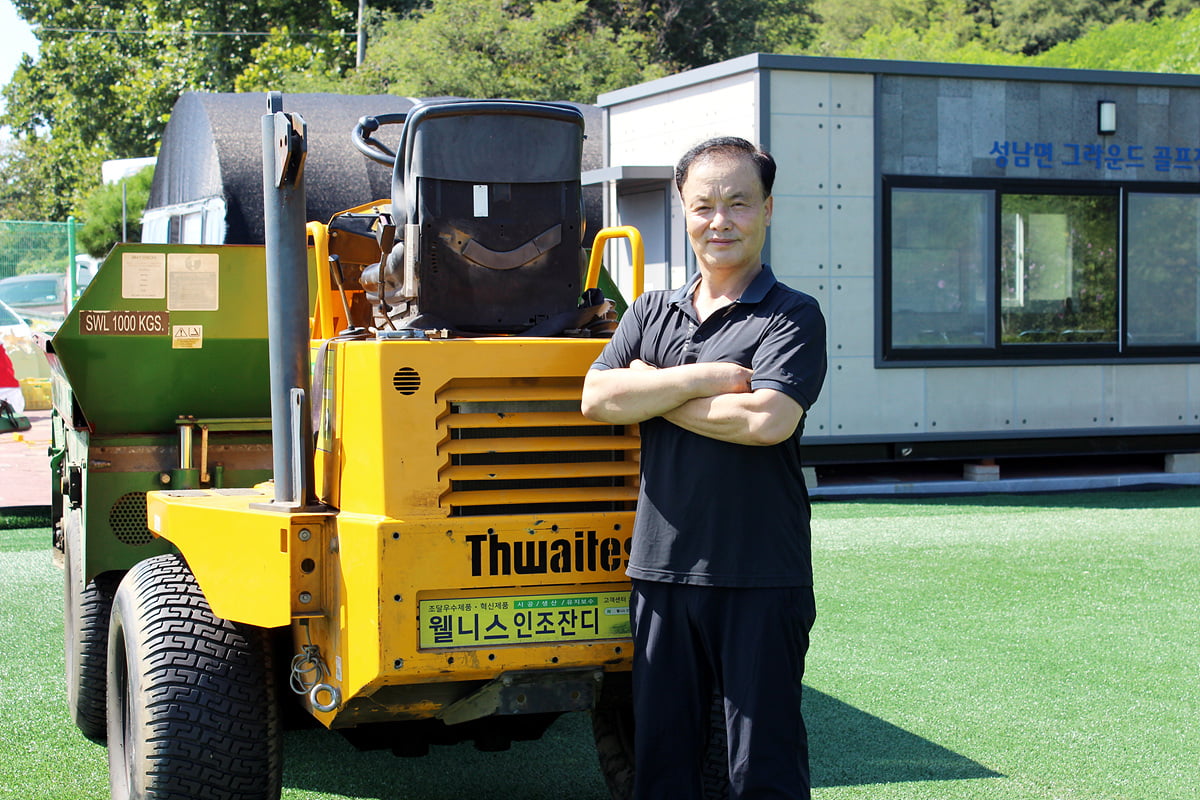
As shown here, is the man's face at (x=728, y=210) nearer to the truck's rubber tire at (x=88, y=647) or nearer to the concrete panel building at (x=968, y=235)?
the truck's rubber tire at (x=88, y=647)

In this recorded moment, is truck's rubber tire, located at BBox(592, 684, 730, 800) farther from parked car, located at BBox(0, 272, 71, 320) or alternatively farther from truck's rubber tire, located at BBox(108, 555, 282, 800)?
parked car, located at BBox(0, 272, 71, 320)

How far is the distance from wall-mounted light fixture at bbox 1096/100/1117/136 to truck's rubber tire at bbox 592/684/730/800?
1040cm

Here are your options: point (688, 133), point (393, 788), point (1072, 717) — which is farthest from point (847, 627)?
point (688, 133)

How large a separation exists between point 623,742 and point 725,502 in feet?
4.32

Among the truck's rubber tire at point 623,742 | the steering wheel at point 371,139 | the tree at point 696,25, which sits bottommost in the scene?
the truck's rubber tire at point 623,742

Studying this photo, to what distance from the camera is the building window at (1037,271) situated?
42.1ft

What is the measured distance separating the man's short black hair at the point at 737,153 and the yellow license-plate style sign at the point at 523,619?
3.80ft

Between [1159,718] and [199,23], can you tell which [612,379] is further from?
[199,23]

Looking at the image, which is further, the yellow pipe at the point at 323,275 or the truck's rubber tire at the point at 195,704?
the yellow pipe at the point at 323,275

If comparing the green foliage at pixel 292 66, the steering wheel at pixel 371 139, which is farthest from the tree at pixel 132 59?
the steering wheel at pixel 371 139

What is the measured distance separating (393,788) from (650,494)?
2121mm

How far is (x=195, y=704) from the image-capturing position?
3.97 metres

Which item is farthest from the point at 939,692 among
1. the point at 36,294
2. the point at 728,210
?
the point at 36,294

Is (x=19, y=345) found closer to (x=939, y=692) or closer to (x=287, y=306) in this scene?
(x=939, y=692)
